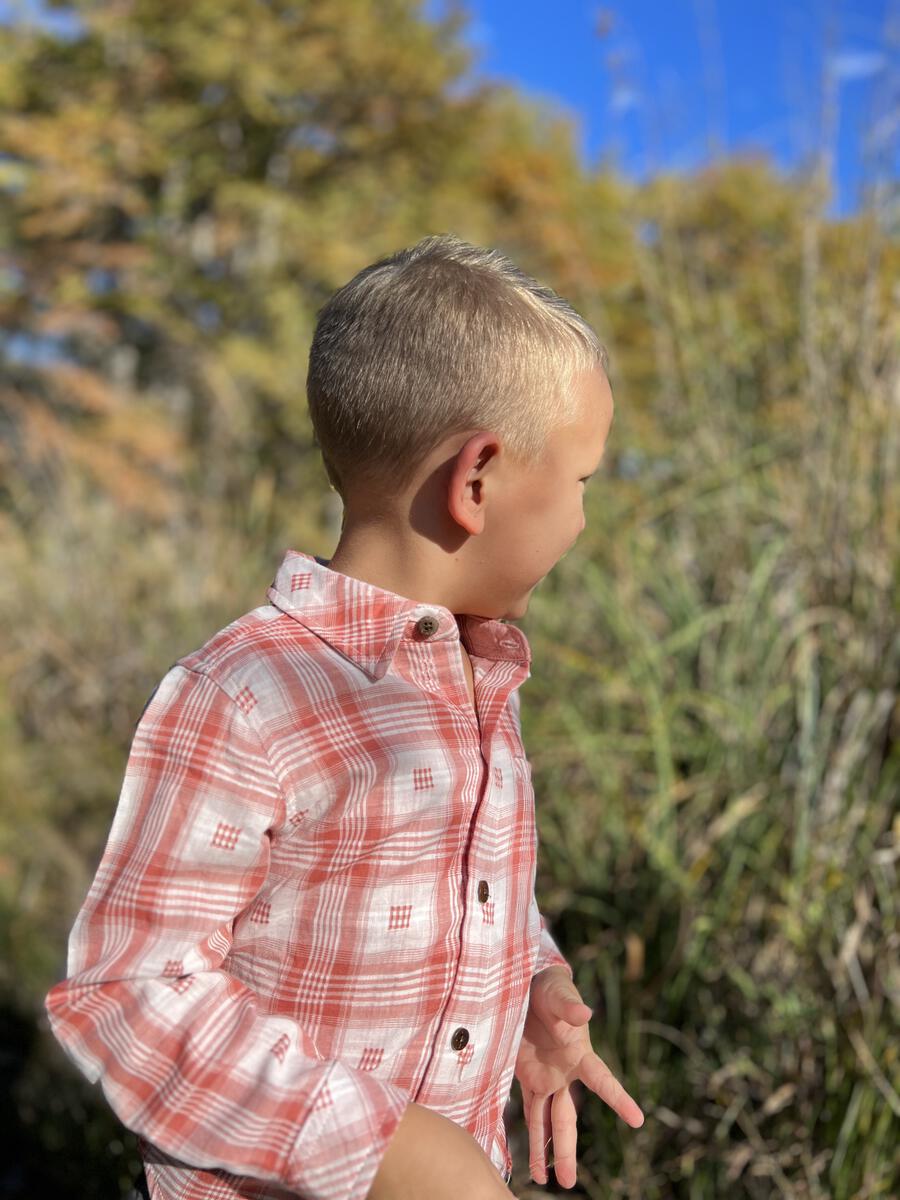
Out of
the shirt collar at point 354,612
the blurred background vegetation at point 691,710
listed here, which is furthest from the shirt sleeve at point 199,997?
the blurred background vegetation at point 691,710

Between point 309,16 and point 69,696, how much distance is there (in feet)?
34.0

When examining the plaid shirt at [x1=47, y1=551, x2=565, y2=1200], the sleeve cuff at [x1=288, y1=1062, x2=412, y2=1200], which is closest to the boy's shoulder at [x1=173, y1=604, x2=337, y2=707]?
the plaid shirt at [x1=47, y1=551, x2=565, y2=1200]

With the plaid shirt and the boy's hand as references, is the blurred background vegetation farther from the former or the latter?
the plaid shirt

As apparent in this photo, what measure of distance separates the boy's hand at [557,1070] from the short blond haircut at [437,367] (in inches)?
21.4

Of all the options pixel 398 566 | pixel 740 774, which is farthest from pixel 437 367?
pixel 740 774

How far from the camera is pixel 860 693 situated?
2.35m

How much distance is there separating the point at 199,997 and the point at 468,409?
551 millimetres

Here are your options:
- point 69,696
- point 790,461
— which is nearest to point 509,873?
point 790,461

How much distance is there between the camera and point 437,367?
1.10m

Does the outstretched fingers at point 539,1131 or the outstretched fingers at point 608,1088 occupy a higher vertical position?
the outstretched fingers at point 608,1088

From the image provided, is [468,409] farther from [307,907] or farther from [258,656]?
[307,907]

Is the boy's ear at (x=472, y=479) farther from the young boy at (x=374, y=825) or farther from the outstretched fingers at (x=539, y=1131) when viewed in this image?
the outstretched fingers at (x=539, y=1131)

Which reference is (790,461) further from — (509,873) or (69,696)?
(69,696)

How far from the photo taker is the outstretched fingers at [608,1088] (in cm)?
116
